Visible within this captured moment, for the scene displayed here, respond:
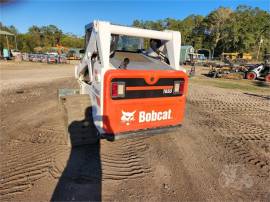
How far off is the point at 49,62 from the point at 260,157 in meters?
27.8

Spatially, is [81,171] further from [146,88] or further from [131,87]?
[146,88]

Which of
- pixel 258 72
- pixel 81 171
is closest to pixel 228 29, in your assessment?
pixel 258 72

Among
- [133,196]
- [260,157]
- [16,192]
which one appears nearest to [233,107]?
[260,157]

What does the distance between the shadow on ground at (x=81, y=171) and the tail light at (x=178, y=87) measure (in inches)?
62.4

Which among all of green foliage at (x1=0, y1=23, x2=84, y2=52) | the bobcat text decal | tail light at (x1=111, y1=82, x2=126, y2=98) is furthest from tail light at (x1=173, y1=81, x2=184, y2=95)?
green foliage at (x1=0, y1=23, x2=84, y2=52)

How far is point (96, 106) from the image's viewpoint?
3.77 m

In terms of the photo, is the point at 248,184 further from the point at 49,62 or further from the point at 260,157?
the point at 49,62

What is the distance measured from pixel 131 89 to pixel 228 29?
210ft

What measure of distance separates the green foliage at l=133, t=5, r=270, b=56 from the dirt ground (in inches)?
2328

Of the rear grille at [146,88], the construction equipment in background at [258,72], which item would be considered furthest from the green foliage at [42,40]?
the rear grille at [146,88]

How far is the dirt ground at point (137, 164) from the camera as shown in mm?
2939

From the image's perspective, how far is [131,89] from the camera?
3.51 metres

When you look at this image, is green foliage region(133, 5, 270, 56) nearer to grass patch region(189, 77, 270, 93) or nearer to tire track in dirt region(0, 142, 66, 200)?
grass patch region(189, 77, 270, 93)

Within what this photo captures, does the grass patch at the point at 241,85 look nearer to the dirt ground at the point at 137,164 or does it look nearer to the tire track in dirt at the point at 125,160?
the dirt ground at the point at 137,164
